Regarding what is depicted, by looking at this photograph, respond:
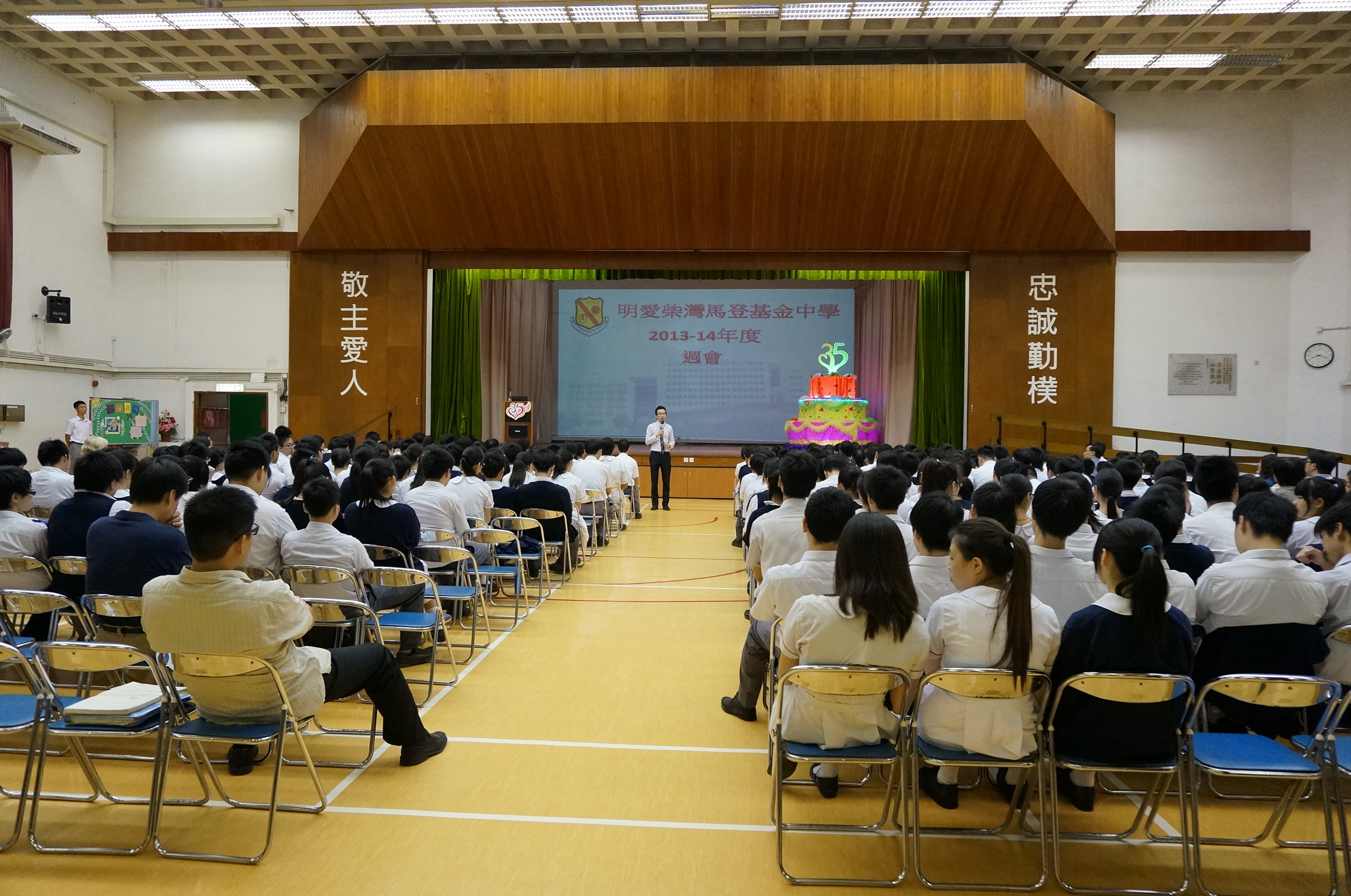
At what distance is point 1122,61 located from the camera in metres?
11.5

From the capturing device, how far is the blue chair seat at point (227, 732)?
2.65 meters

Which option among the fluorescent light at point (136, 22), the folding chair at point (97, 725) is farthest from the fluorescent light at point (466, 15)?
the folding chair at point (97, 725)

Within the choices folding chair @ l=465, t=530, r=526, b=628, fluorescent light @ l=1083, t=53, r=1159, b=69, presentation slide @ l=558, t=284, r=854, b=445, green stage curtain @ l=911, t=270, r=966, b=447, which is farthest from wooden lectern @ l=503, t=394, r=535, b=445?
fluorescent light @ l=1083, t=53, r=1159, b=69

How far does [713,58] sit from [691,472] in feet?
19.0

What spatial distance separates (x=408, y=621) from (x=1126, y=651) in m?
2.80

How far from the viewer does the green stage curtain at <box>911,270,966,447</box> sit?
14633 millimetres

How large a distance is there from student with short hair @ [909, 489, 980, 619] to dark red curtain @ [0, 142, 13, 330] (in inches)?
493

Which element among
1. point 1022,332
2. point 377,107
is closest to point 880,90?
point 1022,332

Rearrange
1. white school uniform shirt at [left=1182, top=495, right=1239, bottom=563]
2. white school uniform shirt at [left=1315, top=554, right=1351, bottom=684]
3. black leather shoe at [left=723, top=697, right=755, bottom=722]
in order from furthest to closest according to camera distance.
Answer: white school uniform shirt at [left=1182, top=495, right=1239, bottom=563]
black leather shoe at [left=723, top=697, right=755, bottom=722]
white school uniform shirt at [left=1315, top=554, right=1351, bottom=684]

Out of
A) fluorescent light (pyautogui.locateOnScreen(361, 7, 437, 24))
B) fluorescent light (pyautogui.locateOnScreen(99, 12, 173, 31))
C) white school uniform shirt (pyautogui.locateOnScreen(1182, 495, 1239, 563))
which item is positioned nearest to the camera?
white school uniform shirt (pyautogui.locateOnScreen(1182, 495, 1239, 563))

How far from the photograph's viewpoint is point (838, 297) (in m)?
15.3

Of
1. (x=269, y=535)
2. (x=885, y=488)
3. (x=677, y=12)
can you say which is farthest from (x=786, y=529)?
(x=677, y=12)

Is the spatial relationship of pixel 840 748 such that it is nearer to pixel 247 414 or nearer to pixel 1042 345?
pixel 1042 345

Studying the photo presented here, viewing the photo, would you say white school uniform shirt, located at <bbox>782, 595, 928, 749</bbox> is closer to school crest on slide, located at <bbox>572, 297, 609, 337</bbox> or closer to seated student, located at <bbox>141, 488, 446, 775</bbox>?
seated student, located at <bbox>141, 488, 446, 775</bbox>
